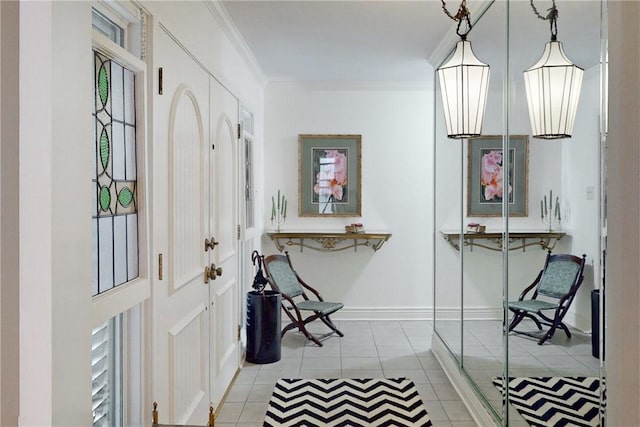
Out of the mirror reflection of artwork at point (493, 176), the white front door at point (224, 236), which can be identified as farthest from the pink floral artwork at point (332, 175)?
the mirror reflection of artwork at point (493, 176)

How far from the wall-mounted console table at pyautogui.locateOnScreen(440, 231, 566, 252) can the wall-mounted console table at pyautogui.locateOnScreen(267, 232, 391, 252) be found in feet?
4.93

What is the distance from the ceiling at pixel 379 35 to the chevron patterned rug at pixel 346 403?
2.10m

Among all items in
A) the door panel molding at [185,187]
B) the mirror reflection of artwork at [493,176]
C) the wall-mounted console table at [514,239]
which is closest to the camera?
the wall-mounted console table at [514,239]

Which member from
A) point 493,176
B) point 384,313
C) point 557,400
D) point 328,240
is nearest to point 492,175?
point 493,176

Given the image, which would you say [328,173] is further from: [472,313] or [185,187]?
[185,187]

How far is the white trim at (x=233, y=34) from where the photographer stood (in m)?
2.87

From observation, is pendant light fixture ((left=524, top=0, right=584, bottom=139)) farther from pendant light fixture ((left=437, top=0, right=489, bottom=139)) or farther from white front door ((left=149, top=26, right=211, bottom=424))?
white front door ((left=149, top=26, right=211, bottom=424))

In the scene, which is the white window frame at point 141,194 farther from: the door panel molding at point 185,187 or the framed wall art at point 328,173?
the framed wall art at point 328,173

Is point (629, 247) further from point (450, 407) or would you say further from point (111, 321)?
point (450, 407)

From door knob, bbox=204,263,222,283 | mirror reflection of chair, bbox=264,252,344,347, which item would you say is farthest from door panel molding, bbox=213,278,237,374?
mirror reflection of chair, bbox=264,252,344,347

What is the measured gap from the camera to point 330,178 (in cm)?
511

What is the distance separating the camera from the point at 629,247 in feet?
1.36

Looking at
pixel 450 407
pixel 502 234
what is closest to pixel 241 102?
pixel 502 234

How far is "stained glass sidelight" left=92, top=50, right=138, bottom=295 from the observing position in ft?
4.84
